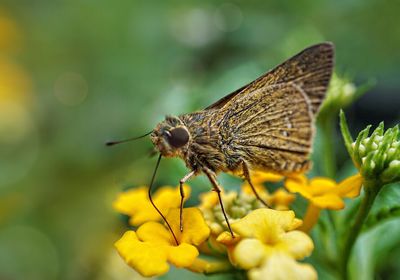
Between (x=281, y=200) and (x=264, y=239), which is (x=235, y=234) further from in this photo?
(x=281, y=200)

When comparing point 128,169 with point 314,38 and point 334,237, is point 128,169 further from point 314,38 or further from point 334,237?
point 334,237

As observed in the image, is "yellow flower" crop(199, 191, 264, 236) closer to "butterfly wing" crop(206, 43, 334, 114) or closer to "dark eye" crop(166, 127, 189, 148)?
"dark eye" crop(166, 127, 189, 148)

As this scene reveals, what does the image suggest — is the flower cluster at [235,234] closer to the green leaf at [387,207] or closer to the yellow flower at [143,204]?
the yellow flower at [143,204]

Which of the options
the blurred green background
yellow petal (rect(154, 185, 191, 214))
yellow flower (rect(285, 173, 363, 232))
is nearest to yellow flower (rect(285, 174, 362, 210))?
yellow flower (rect(285, 173, 363, 232))

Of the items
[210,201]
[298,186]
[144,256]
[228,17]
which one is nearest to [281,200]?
[298,186]

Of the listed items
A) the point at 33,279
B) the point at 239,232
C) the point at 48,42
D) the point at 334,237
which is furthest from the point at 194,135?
the point at 48,42

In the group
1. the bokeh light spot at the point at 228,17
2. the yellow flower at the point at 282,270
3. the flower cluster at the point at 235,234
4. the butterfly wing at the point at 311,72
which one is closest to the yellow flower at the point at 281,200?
the flower cluster at the point at 235,234
